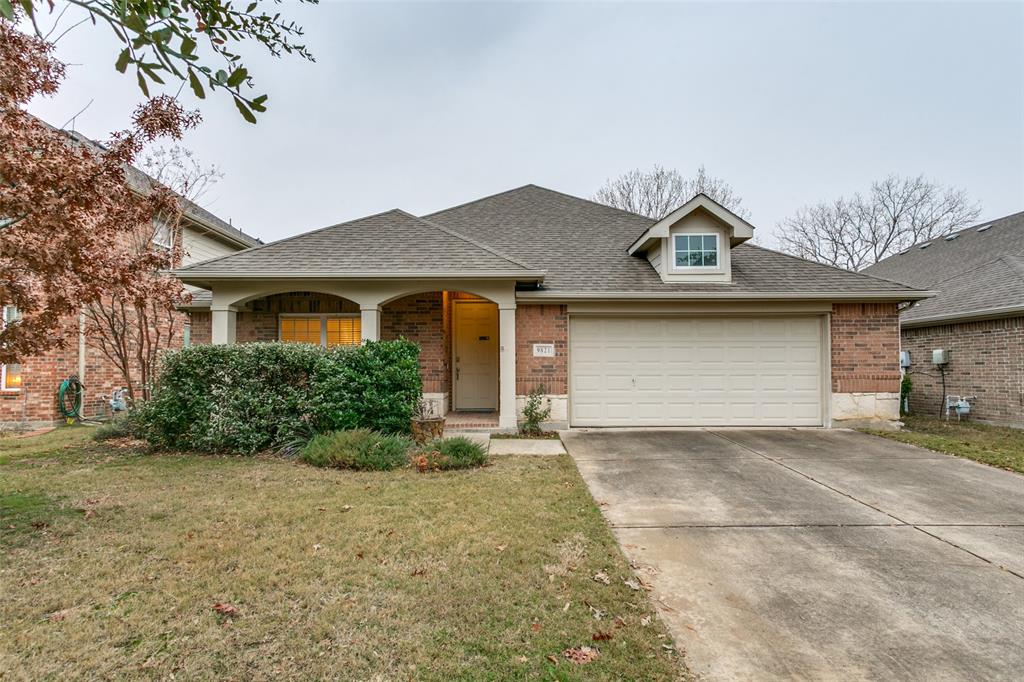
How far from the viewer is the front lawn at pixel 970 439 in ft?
22.8

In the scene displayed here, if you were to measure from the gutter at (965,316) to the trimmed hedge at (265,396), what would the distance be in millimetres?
11997

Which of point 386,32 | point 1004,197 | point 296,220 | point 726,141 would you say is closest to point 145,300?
point 386,32

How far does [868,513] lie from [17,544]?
7235mm

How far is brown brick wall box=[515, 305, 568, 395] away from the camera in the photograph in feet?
30.7

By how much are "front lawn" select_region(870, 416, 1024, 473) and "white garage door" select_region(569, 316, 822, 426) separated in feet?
5.65

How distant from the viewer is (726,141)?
72.4 ft

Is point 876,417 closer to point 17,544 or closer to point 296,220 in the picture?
point 17,544

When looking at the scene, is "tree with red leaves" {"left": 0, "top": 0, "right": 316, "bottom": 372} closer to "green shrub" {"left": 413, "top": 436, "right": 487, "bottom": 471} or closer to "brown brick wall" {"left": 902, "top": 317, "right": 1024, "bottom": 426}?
"green shrub" {"left": 413, "top": 436, "right": 487, "bottom": 471}

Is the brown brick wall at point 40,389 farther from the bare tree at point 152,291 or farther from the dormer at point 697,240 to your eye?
the dormer at point 697,240

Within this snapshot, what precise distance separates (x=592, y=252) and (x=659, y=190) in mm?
16548

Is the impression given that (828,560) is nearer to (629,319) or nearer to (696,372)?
(696,372)

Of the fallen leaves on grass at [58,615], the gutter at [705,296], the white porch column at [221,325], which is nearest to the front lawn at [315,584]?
the fallen leaves on grass at [58,615]

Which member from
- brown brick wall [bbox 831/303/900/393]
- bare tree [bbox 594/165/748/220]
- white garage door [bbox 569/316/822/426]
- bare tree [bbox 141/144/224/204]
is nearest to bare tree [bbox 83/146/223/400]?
bare tree [bbox 141/144/224/204]

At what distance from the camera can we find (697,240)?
33.2 feet
